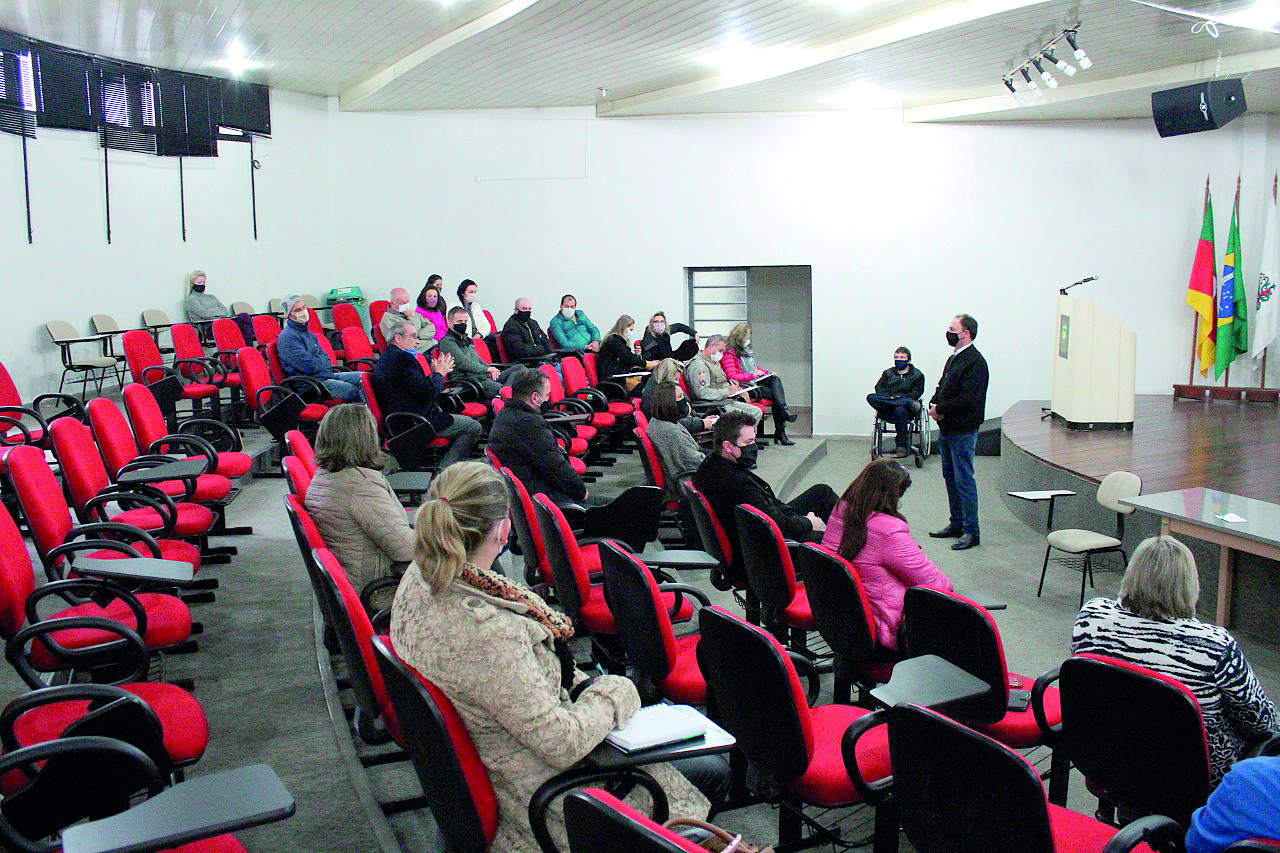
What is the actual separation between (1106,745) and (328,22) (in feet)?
26.1

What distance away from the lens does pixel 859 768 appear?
8.63 feet

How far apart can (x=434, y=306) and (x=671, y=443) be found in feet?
15.8

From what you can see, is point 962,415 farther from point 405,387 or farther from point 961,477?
point 405,387

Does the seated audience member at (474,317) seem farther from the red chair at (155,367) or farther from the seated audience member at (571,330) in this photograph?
the red chair at (155,367)

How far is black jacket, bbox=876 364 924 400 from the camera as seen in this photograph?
10.5 m

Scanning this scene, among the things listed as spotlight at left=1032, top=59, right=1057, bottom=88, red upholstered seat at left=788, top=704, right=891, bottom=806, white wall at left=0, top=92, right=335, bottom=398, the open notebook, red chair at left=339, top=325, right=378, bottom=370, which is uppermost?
spotlight at left=1032, top=59, right=1057, bottom=88

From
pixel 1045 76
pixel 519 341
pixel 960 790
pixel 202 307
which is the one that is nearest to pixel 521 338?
pixel 519 341

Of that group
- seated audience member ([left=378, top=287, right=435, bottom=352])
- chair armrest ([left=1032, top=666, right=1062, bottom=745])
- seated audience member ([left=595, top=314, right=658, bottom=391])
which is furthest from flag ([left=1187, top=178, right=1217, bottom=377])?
chair armrest ([left=1032, top=666, right=1062, bottom=745])

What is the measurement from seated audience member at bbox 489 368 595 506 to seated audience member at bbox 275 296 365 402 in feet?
8.94

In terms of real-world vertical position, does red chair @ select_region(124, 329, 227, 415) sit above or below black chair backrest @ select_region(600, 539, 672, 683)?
above

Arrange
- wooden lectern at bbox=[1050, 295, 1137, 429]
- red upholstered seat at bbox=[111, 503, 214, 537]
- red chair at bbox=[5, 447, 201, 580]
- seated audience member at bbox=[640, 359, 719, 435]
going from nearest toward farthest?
red chair at bbox=[5, 447, 201, 580]
red upholstered seat at bbox=[111, 503, 214, 537]
seated audience member at bbox=[640, 359, 719, 435]
wooden lectern at bbox=[1050, 295, 1137, 429]

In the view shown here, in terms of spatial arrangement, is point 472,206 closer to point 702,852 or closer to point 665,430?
point 665,430

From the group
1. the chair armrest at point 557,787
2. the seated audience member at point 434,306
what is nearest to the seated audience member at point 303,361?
the seated audience member at point 434,306

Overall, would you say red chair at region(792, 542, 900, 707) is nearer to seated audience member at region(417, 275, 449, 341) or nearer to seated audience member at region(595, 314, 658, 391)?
seated audience member at region(595, 314, 658, 391)
